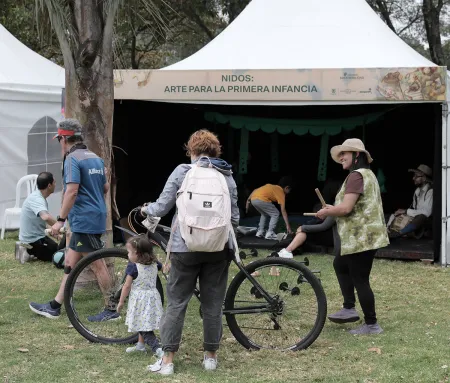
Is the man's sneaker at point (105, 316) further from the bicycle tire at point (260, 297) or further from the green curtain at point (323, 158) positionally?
the green curtain at point (323, 158)

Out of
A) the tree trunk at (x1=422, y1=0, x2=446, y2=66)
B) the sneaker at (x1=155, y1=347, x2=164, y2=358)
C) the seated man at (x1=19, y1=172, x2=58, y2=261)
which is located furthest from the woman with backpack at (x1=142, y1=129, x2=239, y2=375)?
the tree trunk at (x1=422, y1=0, x2=446, y2=66)

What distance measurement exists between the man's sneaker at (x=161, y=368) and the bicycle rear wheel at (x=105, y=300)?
0.65m

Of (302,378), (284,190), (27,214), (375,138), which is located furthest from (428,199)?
(302,378)

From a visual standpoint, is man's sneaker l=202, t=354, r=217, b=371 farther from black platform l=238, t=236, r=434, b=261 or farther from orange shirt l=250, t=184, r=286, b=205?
orange shirt l=250, t=184, r=286, b=205

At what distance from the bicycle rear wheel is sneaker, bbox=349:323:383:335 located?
1.57m

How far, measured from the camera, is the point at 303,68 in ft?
31.4

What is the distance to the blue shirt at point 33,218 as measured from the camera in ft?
29.2

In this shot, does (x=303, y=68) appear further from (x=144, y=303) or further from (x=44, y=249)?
(x=144, y=303)

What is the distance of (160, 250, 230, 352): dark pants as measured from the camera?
4.81 meters

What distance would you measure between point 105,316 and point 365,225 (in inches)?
83.4

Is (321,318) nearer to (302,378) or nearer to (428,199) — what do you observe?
(302,378)

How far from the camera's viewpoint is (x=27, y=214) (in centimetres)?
900

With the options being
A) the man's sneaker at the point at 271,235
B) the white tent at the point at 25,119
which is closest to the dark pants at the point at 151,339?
the man's sneaker at the point at 271,235

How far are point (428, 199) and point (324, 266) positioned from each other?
2.19 metres
